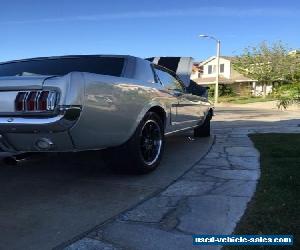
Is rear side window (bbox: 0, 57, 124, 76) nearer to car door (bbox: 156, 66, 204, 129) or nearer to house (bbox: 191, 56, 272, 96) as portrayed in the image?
car door (bbox: 156, 66, 204, 129)

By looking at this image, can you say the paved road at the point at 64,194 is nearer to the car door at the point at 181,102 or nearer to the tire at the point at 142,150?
the tire at the point at 142,150

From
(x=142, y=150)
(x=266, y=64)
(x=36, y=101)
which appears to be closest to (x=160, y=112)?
(x=142, y=150)

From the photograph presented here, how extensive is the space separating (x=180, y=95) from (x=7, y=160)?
9.50ft

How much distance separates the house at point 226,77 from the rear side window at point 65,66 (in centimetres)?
5239

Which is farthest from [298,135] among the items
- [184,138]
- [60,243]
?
[60,243]

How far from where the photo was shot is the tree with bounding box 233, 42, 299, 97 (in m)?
49.7

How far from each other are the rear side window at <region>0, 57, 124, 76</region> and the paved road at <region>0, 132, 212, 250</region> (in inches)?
48.3

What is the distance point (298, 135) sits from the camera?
9.25 meters

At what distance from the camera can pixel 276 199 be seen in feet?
13.8

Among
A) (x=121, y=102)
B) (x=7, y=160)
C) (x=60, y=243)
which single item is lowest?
(x=60, y=243)

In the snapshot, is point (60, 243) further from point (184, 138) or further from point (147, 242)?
point (184, 138)

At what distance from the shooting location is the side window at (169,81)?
6336 mm

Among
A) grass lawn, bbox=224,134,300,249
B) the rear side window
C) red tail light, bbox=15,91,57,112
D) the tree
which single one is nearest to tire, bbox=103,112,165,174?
the rear side window

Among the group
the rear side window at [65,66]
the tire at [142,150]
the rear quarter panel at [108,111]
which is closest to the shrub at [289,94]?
the tire at [142,150]
